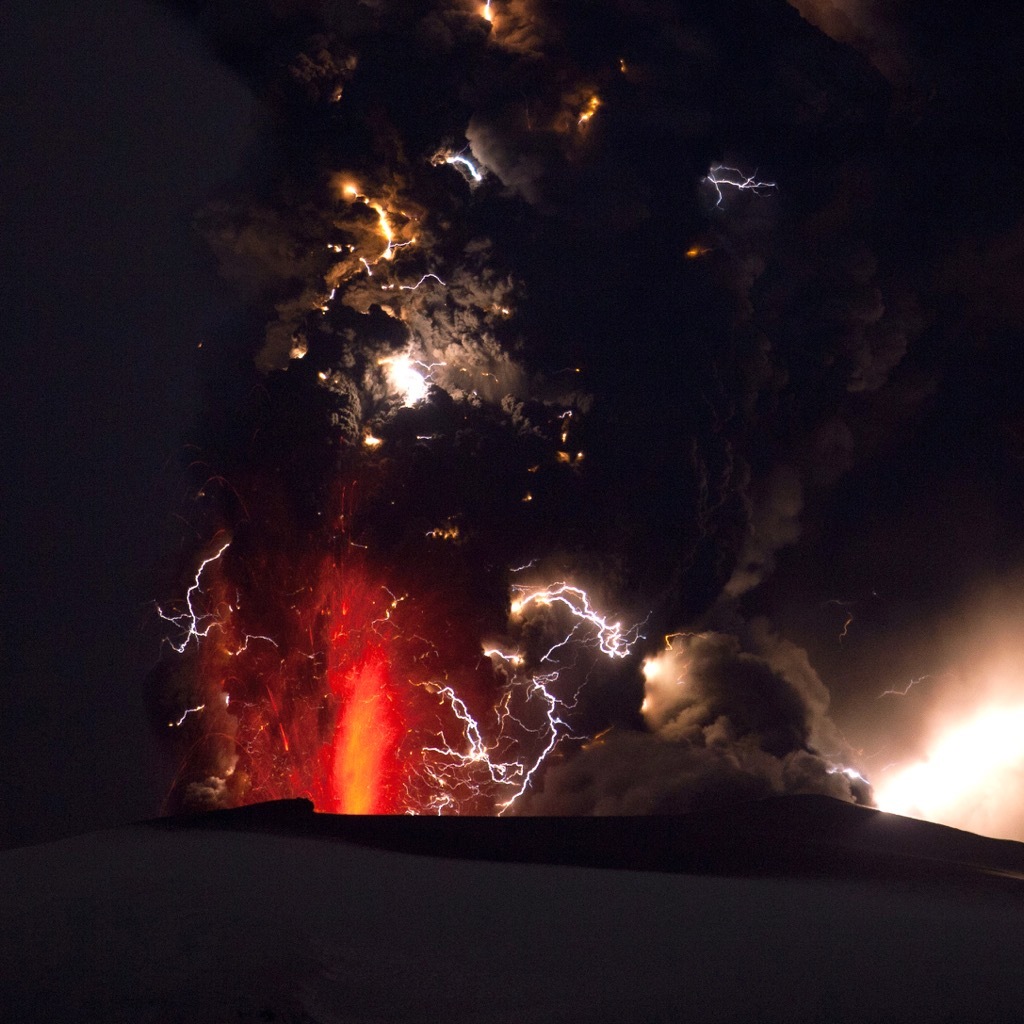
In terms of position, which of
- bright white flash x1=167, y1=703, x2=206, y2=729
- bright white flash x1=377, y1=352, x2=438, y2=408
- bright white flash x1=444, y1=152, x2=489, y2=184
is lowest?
bright white flash x1=167, y1=703, x2=206, y2=729

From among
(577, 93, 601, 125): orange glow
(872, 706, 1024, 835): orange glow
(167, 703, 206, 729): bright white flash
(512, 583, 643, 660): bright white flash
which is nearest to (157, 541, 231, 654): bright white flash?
(167, 703, 206, 729): bright white flash

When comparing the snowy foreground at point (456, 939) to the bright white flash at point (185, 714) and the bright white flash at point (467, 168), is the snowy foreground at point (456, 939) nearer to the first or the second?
the bright white flash at point (185, 714)

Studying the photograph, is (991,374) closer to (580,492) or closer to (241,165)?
(580,492)

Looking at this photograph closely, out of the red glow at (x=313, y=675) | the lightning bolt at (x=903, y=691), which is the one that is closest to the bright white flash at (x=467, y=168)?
the red glow at (x=313, y=675)

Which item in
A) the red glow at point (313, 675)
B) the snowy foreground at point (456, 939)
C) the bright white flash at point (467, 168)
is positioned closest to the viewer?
the snowy foreground at point (456, 939)

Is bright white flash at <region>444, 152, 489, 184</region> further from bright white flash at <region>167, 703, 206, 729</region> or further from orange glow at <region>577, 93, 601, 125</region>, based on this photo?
bright white flash at <region>167, 703, 206, 729</region>

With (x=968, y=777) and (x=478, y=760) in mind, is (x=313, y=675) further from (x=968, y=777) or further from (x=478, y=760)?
(x=968, y=777)

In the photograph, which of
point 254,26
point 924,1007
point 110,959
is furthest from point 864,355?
point 110,959
